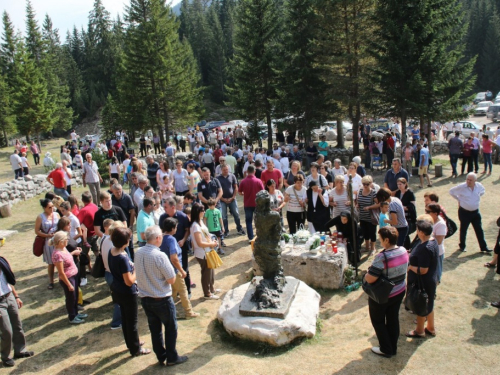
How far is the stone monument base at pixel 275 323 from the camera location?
5211mm

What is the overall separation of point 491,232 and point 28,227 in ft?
42.4

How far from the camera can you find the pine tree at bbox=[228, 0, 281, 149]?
75.5ft

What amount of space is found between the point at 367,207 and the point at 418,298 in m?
3.23

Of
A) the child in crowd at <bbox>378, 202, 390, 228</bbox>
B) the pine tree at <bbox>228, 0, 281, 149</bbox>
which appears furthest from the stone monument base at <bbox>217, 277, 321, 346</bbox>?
the pine tree at <bbox>228, 0, 281, 149</bbox>

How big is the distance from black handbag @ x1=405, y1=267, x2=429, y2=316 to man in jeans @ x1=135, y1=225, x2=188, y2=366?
299cm

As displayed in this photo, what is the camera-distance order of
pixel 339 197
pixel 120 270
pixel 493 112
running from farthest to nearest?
pixel 493 112
pixel 339 197
pixel 120 270

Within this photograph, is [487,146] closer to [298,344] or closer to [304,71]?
[304,71]

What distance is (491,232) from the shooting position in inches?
386

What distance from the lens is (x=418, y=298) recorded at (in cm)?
507

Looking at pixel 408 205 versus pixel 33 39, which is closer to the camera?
pixel 408 205

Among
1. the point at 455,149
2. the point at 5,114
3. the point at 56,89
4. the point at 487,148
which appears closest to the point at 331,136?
the point at 455,149

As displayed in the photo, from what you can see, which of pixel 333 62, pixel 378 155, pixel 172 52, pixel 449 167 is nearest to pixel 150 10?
pixel 172 52

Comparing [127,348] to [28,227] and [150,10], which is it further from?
[150,10]

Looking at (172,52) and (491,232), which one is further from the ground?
(172,52)
